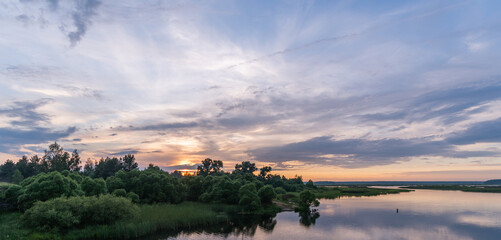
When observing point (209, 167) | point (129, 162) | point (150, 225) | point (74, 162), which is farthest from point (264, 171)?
point (150, 225)

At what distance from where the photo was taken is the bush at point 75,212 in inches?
1612

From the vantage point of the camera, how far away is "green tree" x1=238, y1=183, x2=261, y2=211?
8588 centimetres

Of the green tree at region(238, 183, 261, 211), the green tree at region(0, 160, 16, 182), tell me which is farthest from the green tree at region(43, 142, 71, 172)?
the green tree at region(238, 183, 261, 211)

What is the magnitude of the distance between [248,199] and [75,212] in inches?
1997

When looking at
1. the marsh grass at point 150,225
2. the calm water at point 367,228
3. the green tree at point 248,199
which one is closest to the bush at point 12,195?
the marsh grass at point 150,225

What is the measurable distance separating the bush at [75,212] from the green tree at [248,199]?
4037 cm

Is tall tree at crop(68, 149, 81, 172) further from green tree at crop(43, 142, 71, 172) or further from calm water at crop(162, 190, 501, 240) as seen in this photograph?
calm water at crop(162, 190, 501, 240)

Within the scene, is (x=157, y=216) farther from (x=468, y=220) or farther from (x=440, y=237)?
(x=468, y=220)

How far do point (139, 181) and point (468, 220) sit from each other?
295ft

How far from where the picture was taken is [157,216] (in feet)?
181

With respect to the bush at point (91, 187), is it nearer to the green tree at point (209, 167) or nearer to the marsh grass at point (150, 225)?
the marsh grass at point (150, 225)

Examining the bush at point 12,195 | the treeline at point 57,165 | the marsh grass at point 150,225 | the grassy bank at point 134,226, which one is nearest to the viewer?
the grassy bank at point 134,226

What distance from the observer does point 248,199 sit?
86.1 meters

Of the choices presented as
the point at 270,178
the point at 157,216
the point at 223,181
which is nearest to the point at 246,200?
the point at 223,181
